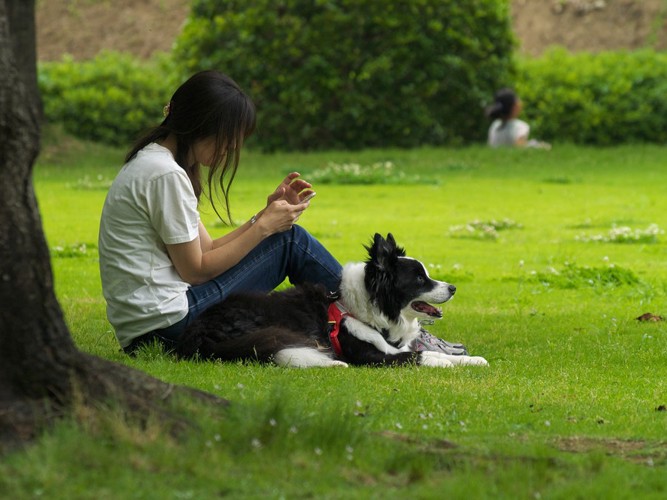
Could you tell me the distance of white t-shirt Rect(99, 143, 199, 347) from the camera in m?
6.82

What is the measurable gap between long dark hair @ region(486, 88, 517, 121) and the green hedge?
235 cm

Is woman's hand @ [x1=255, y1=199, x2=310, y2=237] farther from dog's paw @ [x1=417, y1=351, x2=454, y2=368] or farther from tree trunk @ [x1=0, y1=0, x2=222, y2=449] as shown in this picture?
tree trunk @ [x1=0, y1=0, x2=222, y2=449]

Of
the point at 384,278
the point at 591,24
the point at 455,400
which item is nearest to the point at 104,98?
the point at 591,24

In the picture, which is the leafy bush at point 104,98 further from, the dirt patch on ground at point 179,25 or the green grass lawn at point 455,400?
the green grass lawn at point 455,400

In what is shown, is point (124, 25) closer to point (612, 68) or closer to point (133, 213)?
point (612, 68)

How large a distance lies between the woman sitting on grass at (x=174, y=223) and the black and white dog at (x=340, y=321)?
0.72 feet

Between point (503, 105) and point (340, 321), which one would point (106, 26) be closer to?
point (503, 105)

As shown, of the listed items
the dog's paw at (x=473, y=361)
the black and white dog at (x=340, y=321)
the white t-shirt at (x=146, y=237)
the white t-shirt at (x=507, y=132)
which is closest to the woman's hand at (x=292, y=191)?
the black and white dog at (x=340, y=321)

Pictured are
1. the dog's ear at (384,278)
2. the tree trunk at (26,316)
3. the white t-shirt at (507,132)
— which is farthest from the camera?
the white t-shirt at (507,132)

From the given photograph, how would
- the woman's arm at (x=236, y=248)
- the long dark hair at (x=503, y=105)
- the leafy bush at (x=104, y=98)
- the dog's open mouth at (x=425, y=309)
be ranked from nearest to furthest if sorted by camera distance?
the woman's arm at (x=236, y=248)
the dog's open mouth at (x=425, y=309)
the long dark hair at (x=503, y=105)
the leafy bush at (x=104, y=98)

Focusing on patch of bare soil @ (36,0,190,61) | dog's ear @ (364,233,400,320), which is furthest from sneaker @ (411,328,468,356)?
patch of bare soil @ (36,0,190,61)

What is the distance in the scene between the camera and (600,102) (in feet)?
81.8

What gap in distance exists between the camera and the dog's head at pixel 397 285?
738 cm

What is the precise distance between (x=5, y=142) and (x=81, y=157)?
19215 millimetres
